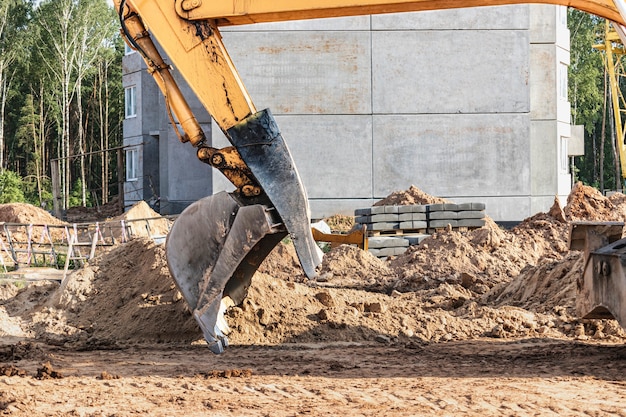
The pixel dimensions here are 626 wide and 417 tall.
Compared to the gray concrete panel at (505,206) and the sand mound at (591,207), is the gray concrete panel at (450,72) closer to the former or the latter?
the gray concrete panel at (505,206)

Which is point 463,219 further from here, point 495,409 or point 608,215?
point 495,409

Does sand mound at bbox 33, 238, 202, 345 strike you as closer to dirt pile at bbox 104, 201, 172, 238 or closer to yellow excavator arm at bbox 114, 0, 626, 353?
yellow excavator arm at bbox 114, 0, 626, 353

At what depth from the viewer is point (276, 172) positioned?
28.1 feet

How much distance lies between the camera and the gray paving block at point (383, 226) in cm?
2027

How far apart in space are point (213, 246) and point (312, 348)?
1.94 metres

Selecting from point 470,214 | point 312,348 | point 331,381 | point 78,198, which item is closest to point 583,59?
point 78,198

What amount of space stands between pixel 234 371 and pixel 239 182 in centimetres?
185

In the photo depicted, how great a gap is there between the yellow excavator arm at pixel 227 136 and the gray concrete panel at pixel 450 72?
17.1m

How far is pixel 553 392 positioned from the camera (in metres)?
7.39

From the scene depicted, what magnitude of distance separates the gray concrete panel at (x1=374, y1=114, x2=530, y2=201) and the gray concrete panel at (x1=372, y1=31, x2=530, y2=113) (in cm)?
38

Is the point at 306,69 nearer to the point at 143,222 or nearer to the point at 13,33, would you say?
the point at 143,222

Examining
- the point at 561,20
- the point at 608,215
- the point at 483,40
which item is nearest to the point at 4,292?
the point at 608,215

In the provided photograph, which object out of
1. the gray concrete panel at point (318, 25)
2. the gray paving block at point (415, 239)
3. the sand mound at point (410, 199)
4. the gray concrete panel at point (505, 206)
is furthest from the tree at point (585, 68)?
the gray paving block at point (415, 239)

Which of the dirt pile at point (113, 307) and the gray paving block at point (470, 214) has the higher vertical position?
the gray paving block at point (470, 214)
